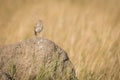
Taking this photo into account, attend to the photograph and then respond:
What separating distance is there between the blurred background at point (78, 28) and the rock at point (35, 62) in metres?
0.54

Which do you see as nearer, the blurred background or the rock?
the rock

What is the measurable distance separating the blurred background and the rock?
54 cm

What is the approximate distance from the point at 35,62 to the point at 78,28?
5083 mm

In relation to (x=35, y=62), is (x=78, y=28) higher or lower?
lower

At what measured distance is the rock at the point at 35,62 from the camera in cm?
559

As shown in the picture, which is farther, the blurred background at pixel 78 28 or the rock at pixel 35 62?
the blurred background at pixel 78 28

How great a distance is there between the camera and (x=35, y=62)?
18.5 feet

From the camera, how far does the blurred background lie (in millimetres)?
6938

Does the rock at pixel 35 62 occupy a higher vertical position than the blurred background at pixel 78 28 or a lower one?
higher

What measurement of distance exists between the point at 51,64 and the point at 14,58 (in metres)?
0.49

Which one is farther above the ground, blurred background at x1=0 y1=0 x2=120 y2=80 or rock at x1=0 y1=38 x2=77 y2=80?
rock at x1=0 y1=38 x2=77 y2=80

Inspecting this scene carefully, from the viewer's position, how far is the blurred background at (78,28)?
273 inches

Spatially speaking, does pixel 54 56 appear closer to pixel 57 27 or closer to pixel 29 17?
pixel 57 27

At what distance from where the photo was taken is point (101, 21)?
37.5ft
